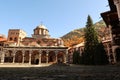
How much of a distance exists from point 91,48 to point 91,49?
1.22 feet

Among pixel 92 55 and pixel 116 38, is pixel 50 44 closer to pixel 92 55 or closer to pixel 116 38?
pixel 92 55

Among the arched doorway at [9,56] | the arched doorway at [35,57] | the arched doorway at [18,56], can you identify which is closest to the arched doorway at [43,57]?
the arched doorway at [35,57]

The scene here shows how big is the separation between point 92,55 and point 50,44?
19.1 metres

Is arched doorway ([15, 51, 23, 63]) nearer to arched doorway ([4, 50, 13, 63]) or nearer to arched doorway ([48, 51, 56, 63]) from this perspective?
arched doorway ([4, 50, 13, 63])

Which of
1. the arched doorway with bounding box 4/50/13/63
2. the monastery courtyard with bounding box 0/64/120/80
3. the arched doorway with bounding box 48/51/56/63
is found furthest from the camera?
the arched doorway with bounding box 48/51/56/63

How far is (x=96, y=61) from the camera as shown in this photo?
38.5 meters

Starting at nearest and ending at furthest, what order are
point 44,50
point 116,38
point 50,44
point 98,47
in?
point 116,38, point 98,47, point 44,50, point 50,44

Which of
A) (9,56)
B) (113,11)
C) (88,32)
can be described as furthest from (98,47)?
(9,56)

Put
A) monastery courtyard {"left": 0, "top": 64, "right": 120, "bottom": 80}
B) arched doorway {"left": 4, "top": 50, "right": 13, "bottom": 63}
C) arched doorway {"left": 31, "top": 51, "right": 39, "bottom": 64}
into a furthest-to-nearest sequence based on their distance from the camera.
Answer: arched doorway {"left": 31, "top": 51, "right": 39, "bottom": 64}, arched doorway {"left": 4, "top": 50, "right": 13, "bottom": 63}, monastery courtyard {"left": 0, "top": 64, "right": 120, "bottom": 80}

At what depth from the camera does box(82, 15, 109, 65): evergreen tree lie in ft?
128

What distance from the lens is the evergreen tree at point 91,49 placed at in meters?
38.9

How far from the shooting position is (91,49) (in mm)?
41156

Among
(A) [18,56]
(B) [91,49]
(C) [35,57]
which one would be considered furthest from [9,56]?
(B) [91,49]

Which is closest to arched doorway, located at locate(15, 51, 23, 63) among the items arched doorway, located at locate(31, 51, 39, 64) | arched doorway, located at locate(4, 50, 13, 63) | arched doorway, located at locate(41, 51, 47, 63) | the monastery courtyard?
arched doorway, located at locate(4, 50, 13, 63)
